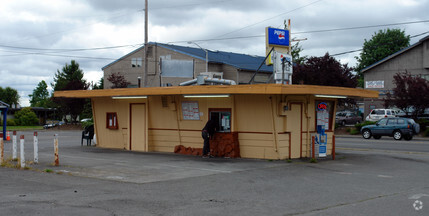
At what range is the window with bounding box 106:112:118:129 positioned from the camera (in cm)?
2182

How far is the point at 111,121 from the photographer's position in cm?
2209

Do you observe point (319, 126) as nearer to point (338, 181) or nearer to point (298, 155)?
point (298, 155)

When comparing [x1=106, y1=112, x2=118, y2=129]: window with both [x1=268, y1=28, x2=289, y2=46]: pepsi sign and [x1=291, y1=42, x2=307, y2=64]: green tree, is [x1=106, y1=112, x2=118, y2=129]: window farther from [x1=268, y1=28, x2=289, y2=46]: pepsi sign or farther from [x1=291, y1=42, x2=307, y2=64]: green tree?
[x1=291, y1=42, x2=307, y2=64]: green tree

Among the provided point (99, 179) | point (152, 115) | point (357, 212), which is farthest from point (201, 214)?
point (152, 115)

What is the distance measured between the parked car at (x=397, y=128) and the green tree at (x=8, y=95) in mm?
82349

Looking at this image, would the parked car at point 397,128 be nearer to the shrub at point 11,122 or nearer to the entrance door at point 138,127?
the entrance door at point 138,127

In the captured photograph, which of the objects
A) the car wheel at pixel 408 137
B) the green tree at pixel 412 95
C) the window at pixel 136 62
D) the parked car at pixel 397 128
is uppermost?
the window at pixel 136 62

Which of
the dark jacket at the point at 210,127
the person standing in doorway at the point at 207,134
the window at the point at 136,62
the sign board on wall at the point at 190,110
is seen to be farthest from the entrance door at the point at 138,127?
the window at the point at 136,62

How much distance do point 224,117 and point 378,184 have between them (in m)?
7.55

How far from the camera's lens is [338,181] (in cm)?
1217

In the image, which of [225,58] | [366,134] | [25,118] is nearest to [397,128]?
[366,134]

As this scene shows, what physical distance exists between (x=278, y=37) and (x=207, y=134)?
8.00 meters

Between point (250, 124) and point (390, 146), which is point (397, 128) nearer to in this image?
point (390, 146)

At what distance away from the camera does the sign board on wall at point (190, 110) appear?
62.0 ft
